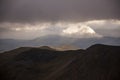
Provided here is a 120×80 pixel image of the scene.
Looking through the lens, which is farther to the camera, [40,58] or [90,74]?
[40,58]

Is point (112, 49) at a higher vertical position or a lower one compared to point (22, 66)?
higher

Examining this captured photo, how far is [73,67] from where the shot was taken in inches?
2275

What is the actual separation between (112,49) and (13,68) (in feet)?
118

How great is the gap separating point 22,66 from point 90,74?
30.8 meters

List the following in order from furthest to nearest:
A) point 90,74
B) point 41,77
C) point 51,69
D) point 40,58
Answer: point 40,58 < point 51,69 < point 41,77 < point 90,74

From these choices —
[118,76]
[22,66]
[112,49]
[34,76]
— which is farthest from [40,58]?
[118,76]

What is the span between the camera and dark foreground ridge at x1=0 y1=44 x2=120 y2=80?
5059cm

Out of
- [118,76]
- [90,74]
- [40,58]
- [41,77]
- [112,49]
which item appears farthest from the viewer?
[40,58]

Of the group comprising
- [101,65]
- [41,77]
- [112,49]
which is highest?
[112,49]

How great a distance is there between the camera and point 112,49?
57.8 m

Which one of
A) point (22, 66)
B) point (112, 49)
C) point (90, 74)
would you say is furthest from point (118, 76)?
point (22, 66)

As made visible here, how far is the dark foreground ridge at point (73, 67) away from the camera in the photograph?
50.6m

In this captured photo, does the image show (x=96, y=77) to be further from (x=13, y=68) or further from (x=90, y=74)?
(x=13, y=68)

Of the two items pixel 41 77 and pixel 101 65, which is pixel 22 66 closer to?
pixel 41 77
